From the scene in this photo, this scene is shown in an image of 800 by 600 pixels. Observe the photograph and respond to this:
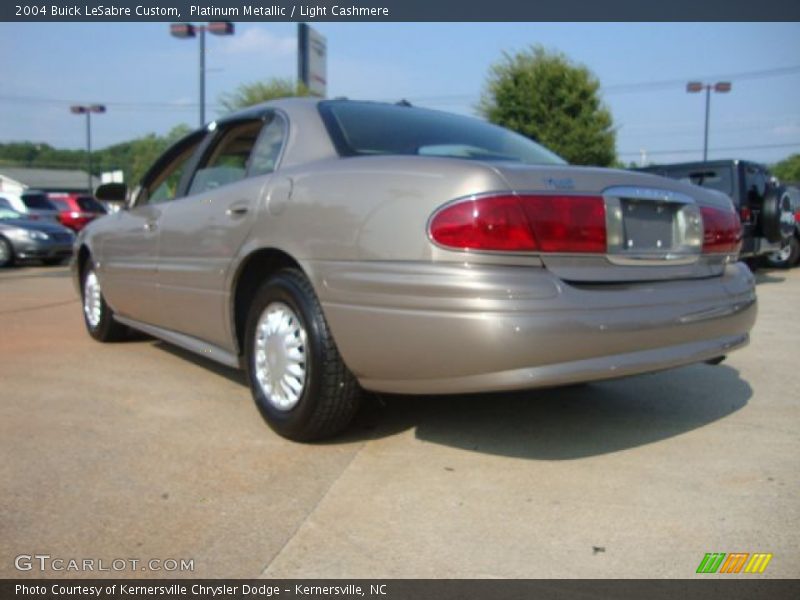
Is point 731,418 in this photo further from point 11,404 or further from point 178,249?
point 11,404

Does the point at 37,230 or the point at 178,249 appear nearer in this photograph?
the point at 178,249

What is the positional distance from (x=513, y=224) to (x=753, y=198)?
8.63 metres

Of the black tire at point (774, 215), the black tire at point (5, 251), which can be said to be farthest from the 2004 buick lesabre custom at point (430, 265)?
the black tire at point (5, 251)

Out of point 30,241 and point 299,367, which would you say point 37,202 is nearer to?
point 30,241

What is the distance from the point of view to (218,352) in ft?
11.8

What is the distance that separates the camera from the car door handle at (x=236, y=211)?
3281 mm

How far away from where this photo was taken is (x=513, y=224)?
2.45 m

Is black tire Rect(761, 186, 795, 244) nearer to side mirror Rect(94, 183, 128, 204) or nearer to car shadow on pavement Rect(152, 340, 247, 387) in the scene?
car shadow on pavement Rect(152, 340, 247, 387)

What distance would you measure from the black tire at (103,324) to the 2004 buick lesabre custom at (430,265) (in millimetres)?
1631

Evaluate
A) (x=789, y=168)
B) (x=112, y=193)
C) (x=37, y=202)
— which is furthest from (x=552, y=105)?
(x=789, y=168)

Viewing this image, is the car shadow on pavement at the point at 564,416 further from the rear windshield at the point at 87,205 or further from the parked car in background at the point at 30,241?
the rear windshield at the point at 87,205

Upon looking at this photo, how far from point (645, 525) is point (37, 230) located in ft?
42.4

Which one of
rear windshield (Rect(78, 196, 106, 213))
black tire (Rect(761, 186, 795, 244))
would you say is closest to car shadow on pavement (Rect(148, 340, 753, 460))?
black tire (Rect(761, 186, 795, 244))

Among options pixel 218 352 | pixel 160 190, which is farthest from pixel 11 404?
pixel 160 190
